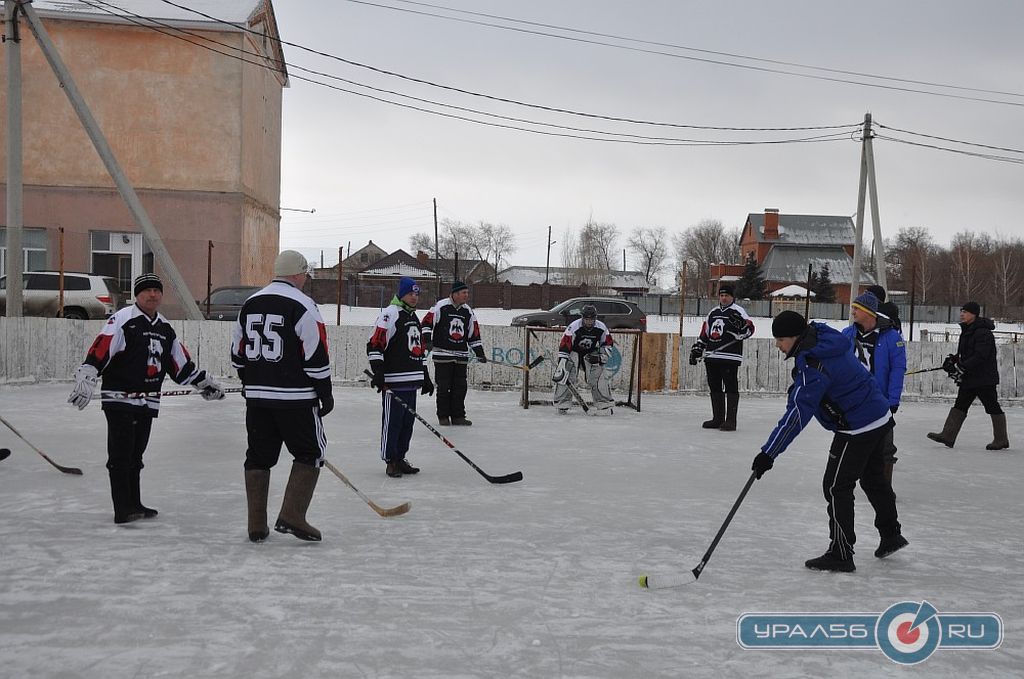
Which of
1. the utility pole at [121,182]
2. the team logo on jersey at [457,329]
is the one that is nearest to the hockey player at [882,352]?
the team logo on jersey at [457,329]

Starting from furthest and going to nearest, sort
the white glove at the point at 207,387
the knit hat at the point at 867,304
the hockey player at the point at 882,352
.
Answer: the hockey player at the point at 882,352 → the knit hat at the point at 867,304 → the white glove at the point at 207,387

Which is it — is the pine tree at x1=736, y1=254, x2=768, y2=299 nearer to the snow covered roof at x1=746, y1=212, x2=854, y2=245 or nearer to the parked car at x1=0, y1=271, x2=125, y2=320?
the snow covered roof at x1=746, y1=212, x2=854, y2=245

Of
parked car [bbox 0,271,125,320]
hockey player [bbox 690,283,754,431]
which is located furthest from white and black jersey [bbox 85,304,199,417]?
parked car [bbox 0,271,125,320]

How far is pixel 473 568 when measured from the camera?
4645 mm

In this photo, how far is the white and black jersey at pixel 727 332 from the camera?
34.6ft

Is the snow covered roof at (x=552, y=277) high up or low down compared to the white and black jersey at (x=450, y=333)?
up

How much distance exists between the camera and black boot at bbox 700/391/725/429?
419 inches

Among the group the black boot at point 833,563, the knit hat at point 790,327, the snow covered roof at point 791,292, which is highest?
the snow covered roof at point 791,292

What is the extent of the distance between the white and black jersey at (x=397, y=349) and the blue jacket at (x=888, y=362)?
3.58 meters

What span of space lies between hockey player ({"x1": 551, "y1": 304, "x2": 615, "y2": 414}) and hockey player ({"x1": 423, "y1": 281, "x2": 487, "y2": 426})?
161cm

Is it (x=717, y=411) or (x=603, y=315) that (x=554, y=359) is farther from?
(x=603, y=315)

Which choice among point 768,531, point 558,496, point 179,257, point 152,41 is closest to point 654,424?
point 558,496

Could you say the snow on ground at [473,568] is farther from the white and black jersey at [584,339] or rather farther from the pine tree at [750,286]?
the pine tree at [750,286]

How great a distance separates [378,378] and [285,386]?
7.63 ft
